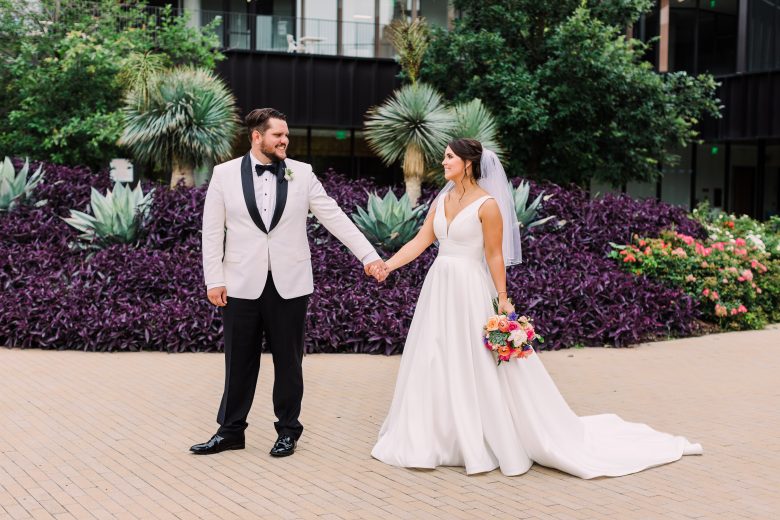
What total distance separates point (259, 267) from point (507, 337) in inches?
61.8

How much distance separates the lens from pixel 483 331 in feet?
19.5

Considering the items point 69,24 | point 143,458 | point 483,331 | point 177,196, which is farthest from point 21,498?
point 69,24

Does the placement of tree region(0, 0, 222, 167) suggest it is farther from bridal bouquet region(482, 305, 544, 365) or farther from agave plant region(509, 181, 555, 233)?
bridal bouquet region(482, 305, 544, 365)

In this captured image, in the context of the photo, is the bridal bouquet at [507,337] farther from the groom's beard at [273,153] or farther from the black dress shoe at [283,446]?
the groom's beard at [273,153]

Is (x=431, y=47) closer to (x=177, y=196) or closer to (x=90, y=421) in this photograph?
(x=177, y=196)

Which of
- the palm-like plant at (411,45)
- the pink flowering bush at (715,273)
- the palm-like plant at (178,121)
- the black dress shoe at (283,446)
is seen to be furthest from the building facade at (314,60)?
the black dress shoe at (283,446)

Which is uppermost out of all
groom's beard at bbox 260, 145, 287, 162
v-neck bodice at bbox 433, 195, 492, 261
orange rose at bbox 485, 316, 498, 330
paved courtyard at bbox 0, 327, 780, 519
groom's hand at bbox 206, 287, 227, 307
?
groom's beard at bbox 260, 145, 287, 162

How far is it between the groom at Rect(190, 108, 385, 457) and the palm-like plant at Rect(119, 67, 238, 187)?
8.48 m

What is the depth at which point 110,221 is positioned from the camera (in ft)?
40.2

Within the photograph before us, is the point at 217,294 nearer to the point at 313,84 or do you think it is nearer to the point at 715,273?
the point at 715,273

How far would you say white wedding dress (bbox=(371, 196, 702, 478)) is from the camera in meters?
5.75

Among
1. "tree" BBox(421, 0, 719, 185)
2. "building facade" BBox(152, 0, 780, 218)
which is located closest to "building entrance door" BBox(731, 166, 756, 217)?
"building facade" BBox(152, 0, 780, 218)

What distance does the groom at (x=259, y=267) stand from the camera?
5902 mm

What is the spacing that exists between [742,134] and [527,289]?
1698 cm
